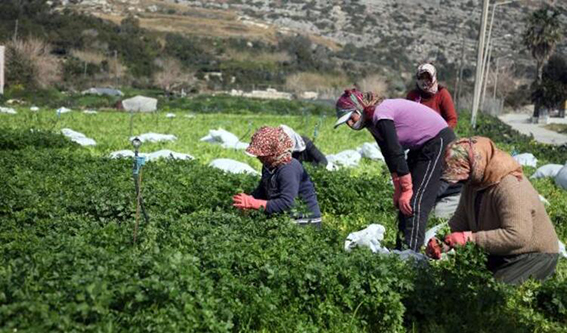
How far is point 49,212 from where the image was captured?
632 centimetres

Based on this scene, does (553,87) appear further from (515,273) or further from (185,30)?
(515,273)

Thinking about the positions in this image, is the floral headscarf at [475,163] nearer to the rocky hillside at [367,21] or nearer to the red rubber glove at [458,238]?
the red rubber glove at [458,238]

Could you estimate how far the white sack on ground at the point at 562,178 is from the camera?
432 inches

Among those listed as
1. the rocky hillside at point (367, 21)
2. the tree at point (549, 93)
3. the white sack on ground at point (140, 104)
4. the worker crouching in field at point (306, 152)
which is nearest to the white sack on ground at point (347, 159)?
the worker crouching in field at point (306, 152)

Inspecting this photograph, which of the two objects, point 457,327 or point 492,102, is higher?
point 457,327

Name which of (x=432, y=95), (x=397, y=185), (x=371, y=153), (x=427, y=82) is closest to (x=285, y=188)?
(x=397, y=185)

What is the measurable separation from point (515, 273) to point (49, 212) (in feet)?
13.1

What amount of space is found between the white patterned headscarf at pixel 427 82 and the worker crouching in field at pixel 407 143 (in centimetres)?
119

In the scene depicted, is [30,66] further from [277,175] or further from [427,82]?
[277,175]

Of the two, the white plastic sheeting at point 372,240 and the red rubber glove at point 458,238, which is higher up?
the red rubber glove at point 458,238

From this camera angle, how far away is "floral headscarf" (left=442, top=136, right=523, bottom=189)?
4.57 metres

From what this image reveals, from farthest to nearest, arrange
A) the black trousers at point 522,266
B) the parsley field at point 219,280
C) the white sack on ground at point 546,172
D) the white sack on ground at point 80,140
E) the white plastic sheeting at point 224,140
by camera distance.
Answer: the white plastic sheeting at point 224,140 → the white sack on ground at point 80,140 → the white sack on ground at point 546,172 → the black trousers at point 522,266 → the parsley field at point 219,280

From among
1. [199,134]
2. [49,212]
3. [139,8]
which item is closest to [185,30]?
[139,8]

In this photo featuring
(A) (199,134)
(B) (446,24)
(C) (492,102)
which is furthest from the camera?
(B) (446,24)
